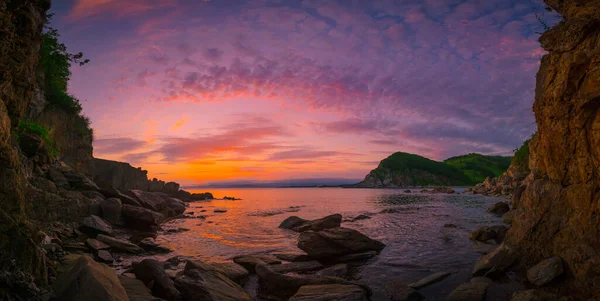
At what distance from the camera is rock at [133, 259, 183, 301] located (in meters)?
10.6

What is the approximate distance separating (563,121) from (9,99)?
21.5m

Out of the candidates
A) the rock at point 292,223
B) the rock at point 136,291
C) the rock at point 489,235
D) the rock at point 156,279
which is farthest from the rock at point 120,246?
the rock at point 489,235

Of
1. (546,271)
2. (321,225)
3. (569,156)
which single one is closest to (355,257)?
(546,271)

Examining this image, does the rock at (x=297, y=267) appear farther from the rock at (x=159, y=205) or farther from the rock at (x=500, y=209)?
the rock at (x=500, y=209)

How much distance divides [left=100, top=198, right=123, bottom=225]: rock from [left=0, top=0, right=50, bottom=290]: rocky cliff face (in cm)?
1969

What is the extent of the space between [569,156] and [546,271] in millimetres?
4927

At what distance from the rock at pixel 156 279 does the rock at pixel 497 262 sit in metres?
14.0

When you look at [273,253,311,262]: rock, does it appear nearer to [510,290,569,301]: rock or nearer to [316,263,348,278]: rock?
[316,263,348,278]: rock

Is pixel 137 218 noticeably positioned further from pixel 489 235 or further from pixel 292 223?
pixel 489 235

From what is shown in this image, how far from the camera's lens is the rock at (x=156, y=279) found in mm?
10602

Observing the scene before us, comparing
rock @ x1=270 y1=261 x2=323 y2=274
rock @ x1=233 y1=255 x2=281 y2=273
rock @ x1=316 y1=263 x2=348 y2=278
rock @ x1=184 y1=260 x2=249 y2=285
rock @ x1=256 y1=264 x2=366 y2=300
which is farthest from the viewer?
rock @ x1=233 y1=255 x2=281 y2=273

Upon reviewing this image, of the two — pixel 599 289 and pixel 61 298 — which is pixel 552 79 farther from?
pixel 61 298

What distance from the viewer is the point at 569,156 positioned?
39.3 feet

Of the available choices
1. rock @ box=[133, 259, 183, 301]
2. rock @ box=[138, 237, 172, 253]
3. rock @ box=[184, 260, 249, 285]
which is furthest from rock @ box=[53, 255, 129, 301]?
rock @ box=[138, 237, 172, 253]
